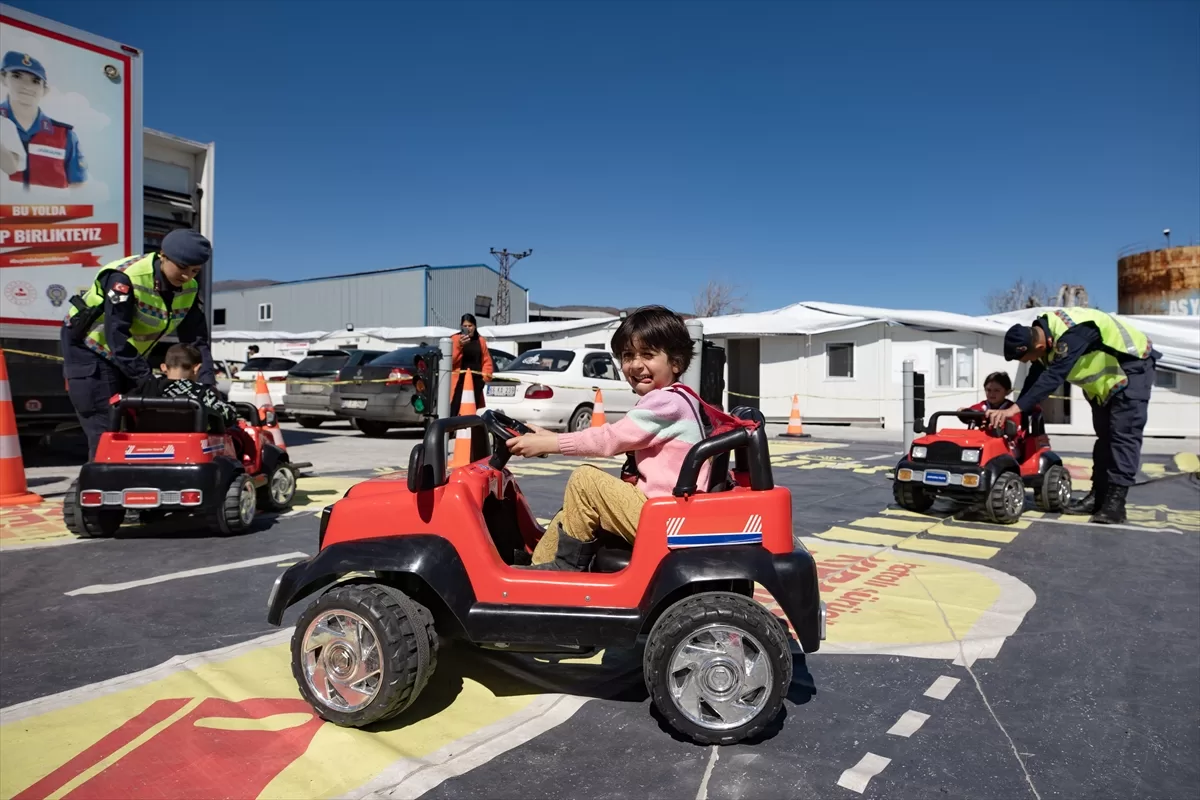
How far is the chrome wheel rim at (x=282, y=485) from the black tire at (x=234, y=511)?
70 cm

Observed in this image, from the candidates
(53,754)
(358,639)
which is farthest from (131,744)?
(358,639)

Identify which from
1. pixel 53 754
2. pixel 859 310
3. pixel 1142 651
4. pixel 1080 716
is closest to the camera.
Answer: pixel 53 754

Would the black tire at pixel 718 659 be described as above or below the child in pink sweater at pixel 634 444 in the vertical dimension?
below

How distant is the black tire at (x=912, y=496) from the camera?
245 inches

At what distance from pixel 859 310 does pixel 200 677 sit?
16.9 metres

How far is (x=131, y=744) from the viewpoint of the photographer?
2.18 meters

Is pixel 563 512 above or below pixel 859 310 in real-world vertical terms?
below

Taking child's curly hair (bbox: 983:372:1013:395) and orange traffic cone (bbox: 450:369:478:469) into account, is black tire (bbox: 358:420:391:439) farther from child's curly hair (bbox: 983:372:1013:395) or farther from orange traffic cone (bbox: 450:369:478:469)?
child's curly hair (bbox: 983:372:1013:395)

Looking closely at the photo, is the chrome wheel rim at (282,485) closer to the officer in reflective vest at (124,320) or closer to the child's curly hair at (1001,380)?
the officer in reflective vest at (124,320)

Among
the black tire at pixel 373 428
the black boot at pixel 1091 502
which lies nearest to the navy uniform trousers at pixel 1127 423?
the black boot at pixel 1091 502

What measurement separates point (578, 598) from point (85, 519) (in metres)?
3.83

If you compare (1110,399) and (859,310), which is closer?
(1110,399)

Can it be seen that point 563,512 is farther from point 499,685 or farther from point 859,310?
point 859,310

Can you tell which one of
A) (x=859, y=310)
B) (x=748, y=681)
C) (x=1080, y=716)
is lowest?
(x=1080, y=716)
